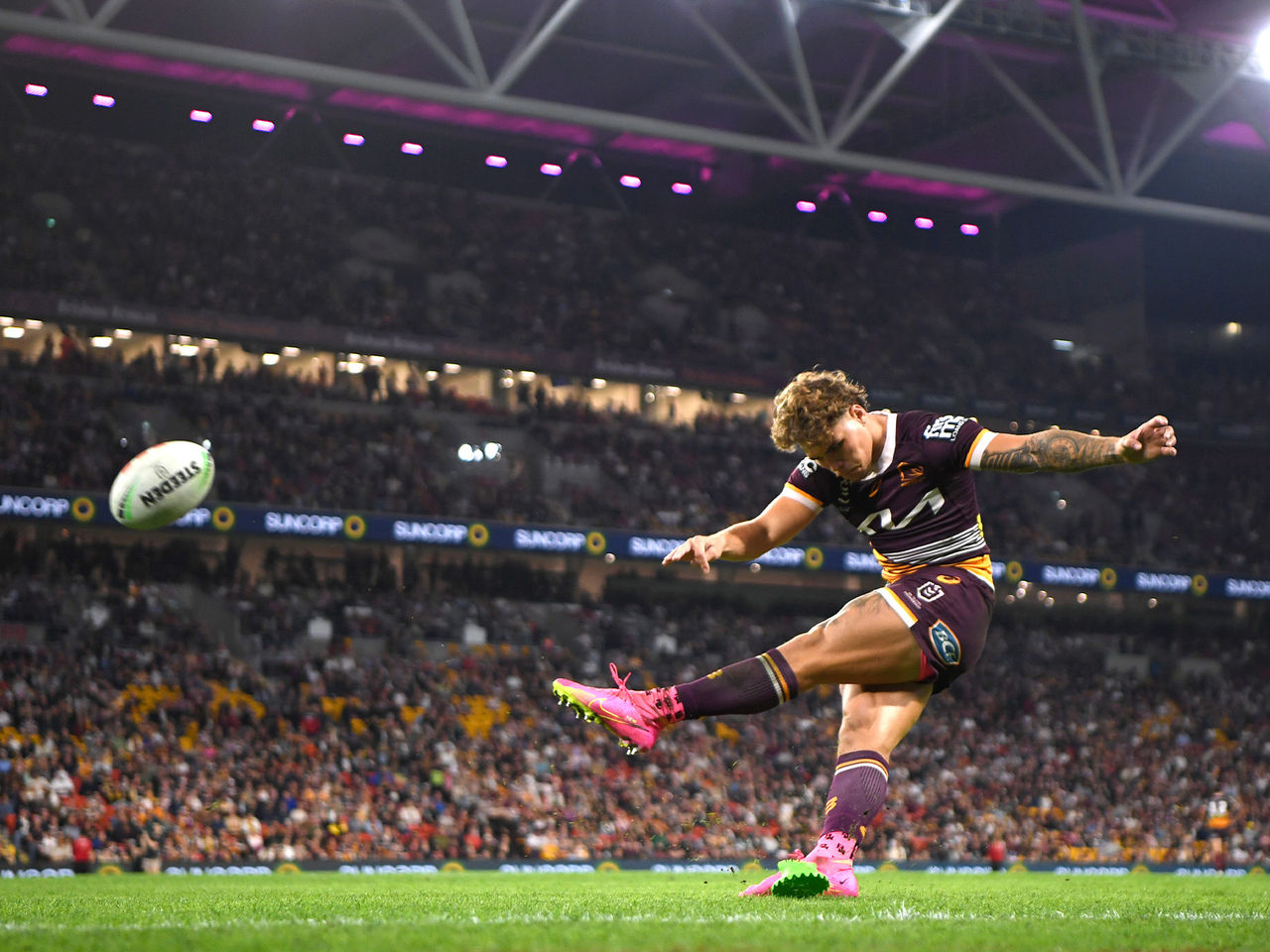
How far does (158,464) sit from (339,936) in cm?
748

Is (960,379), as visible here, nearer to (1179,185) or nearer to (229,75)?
(1179,185)

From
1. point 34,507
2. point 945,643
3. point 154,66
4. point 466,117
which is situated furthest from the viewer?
point 466,117

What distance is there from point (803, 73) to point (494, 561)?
41.9 ft

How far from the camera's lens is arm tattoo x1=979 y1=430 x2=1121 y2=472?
5070 millimetres

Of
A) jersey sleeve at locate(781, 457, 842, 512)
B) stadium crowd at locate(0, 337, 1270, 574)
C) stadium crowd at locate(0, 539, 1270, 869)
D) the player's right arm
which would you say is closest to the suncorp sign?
stadium crowd at locate(0, 337, 1270, 574)

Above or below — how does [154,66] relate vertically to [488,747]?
above

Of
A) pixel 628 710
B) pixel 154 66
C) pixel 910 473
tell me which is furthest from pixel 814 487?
pixel 154 66

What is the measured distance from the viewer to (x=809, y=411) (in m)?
5.42

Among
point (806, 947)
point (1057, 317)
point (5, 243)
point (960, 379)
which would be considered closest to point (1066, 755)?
point (960, 379)

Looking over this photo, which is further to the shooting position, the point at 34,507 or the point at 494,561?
the point at 494,561

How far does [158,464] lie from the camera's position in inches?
427

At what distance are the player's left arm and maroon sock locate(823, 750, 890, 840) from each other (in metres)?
1.25

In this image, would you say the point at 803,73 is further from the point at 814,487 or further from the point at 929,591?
the point at 929,591

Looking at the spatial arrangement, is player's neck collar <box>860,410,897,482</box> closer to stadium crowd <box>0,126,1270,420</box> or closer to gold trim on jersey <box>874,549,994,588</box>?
gold trim on jersey <box>874,549,994,588</box>
